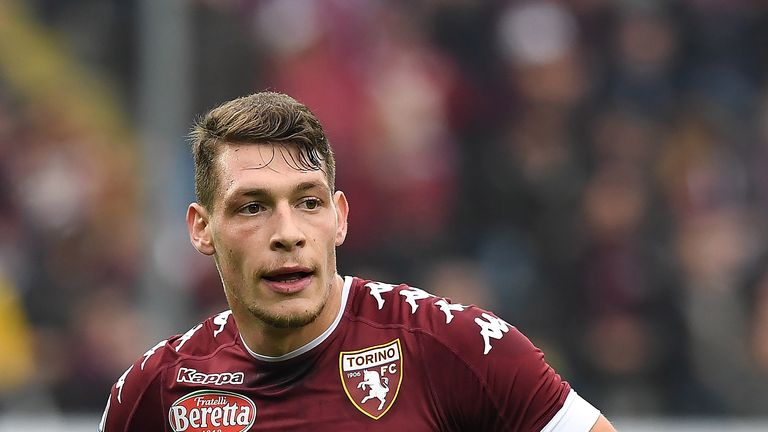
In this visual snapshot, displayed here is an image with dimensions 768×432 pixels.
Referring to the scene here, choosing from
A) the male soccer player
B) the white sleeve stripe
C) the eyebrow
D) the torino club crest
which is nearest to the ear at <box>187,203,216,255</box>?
the male soccer player

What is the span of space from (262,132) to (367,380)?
2.45 feet

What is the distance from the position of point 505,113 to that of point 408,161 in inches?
26.4

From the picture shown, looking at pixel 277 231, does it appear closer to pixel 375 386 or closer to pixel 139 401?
pixel 375 386

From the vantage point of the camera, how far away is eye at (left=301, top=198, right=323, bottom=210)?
3.71 metres

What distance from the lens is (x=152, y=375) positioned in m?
3.97

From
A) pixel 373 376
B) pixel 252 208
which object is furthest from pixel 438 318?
pixel 252 208

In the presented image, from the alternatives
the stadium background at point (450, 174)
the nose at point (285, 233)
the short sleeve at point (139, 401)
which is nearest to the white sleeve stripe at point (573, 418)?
the nose at point (285, 233)

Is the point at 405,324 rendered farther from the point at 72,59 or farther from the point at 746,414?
the point at 72,59

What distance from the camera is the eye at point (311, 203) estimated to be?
146 inches

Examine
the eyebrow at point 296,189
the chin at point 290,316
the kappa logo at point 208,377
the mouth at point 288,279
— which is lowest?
the kappa logo at point 208,377

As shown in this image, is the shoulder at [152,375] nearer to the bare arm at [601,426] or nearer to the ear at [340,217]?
the ear at [340,217]

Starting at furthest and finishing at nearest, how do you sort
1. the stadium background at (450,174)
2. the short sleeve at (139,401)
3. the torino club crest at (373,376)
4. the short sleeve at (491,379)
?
the stadium background at (450,174) < the short sleeve at (139,401) < the torino club crest at (373,376) < the short sleeve at (491,379)

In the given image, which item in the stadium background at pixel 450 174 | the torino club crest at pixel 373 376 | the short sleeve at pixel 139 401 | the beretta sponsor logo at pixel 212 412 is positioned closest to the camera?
the torino club crest at pixel 373 376

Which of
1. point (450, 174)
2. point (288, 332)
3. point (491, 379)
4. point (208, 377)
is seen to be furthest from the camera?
point (450, 174)
